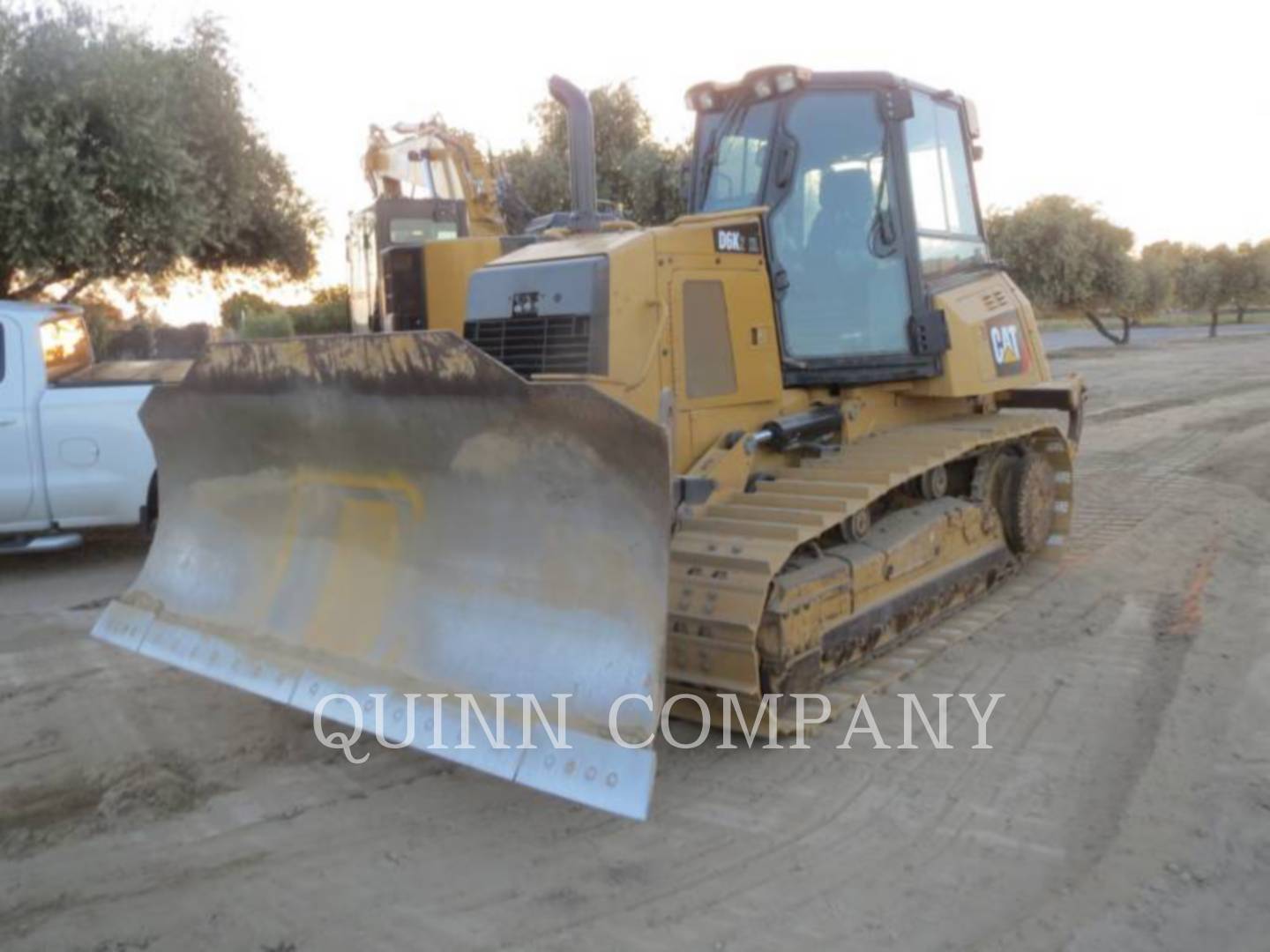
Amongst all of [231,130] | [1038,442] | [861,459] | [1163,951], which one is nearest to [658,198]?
[231,130]

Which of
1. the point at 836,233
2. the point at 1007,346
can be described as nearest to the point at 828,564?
the point at 836,233

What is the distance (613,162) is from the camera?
1986cm

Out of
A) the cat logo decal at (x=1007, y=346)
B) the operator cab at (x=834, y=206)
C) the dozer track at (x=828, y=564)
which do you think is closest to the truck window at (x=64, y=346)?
the operator cab at (x=834, y=206)

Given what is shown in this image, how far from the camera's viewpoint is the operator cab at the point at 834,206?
5.76m

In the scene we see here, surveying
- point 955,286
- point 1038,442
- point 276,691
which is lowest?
point 276,691

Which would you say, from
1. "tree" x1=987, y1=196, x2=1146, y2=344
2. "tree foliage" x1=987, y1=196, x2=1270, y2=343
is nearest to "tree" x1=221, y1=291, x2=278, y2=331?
"tree foliage" x1=987, y1=196, x2=1270, y2=343

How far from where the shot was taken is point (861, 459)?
5.57m

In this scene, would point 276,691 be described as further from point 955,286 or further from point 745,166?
point 955,286

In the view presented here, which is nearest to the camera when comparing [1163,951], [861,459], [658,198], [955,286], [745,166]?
[1163,951]

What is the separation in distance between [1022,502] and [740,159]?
272 centimetres

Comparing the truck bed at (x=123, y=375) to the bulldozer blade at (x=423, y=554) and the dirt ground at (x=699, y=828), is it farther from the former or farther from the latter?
the bulldozer blade at (x=423, y=554)

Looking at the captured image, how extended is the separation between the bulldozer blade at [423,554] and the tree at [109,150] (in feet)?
24.8

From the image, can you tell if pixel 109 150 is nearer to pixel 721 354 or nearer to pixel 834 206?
pixel 834 206

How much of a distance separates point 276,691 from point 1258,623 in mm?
→ 4960
